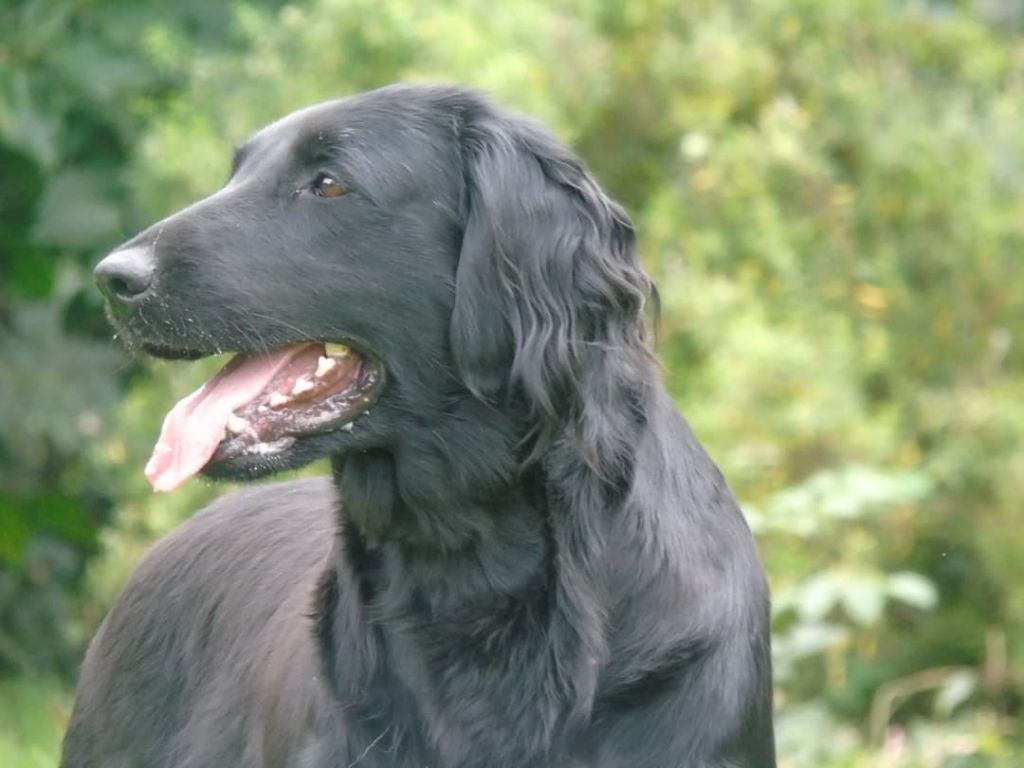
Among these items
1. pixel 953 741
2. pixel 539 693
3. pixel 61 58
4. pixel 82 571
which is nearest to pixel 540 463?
pixel 539 693

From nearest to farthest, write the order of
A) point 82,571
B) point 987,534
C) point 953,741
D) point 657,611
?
point 657,611, point 953,741, point 987,534, point 82,571

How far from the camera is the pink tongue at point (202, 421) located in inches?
136

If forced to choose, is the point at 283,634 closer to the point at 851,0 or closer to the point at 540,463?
the point at 540,463

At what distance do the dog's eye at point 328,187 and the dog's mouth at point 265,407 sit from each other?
0.97ft

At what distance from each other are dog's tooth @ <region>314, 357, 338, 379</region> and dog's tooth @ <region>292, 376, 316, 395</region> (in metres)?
0.03

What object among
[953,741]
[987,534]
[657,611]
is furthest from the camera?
[987,534]

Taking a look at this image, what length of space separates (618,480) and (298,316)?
69cm

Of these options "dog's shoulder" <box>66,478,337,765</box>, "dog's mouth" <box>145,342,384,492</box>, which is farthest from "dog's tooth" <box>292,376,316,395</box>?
"dog's shoulder" <box>66,478,337,765</box>

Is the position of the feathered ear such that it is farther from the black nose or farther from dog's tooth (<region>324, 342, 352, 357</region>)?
the black nose

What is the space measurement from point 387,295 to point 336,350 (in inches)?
7.1

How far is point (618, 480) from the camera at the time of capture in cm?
344

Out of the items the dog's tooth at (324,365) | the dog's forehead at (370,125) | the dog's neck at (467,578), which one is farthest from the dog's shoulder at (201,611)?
the dog's forehead at (370,125)

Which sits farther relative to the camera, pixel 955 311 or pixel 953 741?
pixel 955 311

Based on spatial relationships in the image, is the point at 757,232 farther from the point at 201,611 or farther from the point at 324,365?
the point at 324,365
